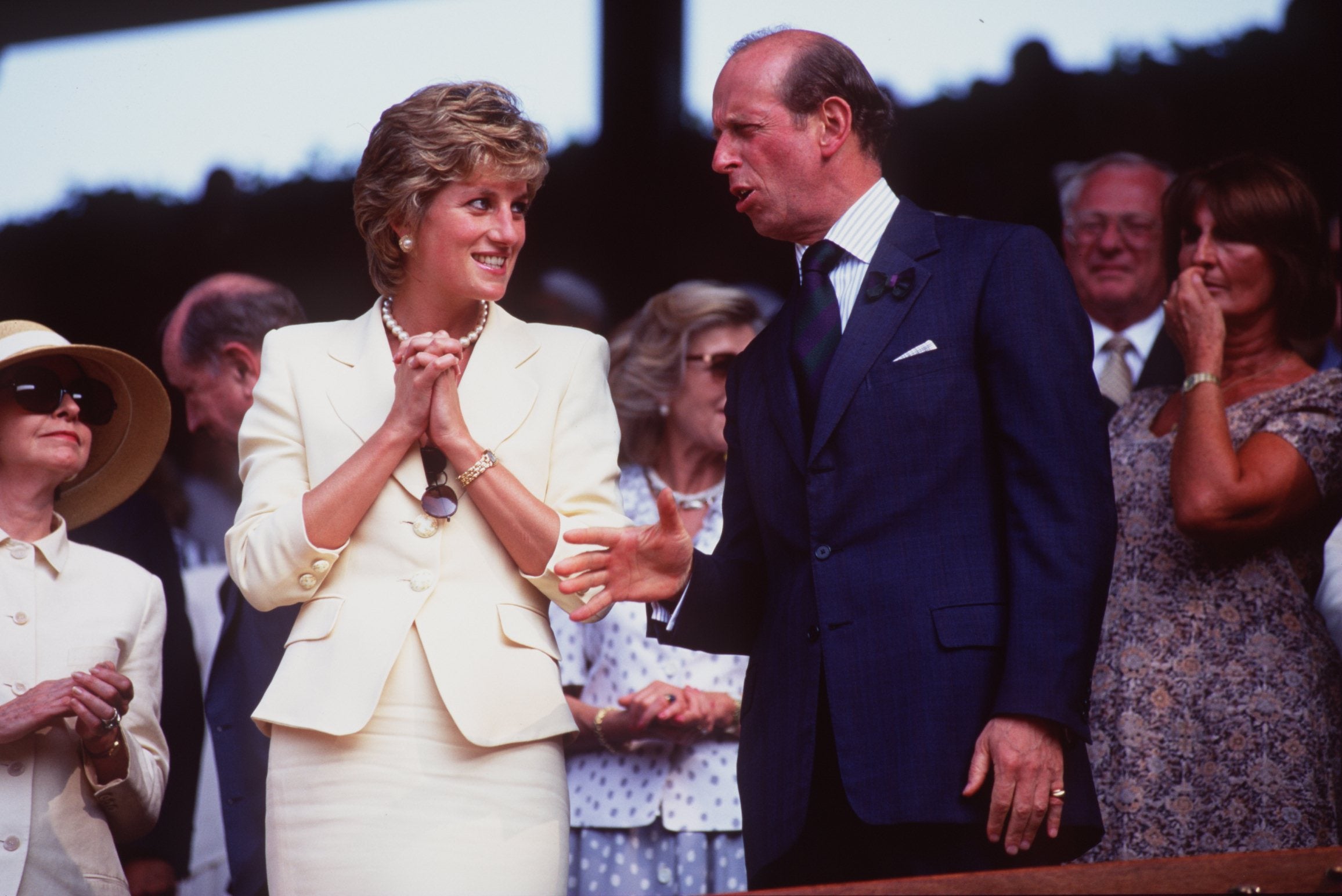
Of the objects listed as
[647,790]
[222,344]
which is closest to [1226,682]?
[647,790]

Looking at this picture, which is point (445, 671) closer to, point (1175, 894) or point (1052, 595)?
point (1052, 595)

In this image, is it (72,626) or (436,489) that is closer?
(436,489)

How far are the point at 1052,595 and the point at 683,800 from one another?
163 cm

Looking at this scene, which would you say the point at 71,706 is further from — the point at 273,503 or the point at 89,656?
the point at 273,503

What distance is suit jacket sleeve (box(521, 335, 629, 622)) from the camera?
2.76 metres

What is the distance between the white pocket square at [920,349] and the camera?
2678mm

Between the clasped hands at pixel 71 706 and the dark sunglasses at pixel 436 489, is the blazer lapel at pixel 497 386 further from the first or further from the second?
the clasped hands at pixel 71 706

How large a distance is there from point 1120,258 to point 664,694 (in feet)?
6.45

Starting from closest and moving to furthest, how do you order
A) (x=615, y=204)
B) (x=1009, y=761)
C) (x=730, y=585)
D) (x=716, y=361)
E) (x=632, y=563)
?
(x=1009, y=761)
(x=632, y=563)
(x=730, y=585)
(x=716, y=361)
(x=615, y=204)

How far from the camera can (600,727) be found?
3906 mm

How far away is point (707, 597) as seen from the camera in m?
2.85

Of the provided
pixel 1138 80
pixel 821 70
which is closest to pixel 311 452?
pixel 821 70

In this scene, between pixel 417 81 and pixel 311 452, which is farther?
pixel 417 81

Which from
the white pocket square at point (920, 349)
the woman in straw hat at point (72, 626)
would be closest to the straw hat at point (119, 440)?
the woman in straw hat at point (72, 626)
